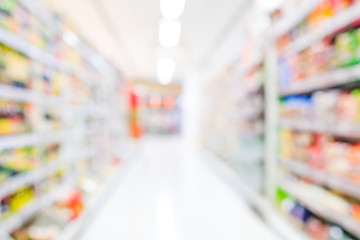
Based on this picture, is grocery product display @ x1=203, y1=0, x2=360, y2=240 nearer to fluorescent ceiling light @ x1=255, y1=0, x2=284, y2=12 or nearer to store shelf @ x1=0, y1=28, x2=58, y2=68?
fluorescent ceiling light @ x1=255, y1=0, x2=284, y2=12

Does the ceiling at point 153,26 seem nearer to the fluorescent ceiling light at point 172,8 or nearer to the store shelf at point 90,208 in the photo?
the fluorescent ceiling light at point 172,8

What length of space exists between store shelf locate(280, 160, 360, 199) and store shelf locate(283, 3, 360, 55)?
41.3 inches

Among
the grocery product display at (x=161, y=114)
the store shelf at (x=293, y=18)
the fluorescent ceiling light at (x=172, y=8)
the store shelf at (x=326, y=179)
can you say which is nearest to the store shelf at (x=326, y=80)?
the store shelf at (x=293, y=18)

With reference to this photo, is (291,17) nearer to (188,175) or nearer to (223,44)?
(188,175)

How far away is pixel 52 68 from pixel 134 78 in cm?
1414

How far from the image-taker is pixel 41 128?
2053 millimetres

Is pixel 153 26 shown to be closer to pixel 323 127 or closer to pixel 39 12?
pixel 39 12

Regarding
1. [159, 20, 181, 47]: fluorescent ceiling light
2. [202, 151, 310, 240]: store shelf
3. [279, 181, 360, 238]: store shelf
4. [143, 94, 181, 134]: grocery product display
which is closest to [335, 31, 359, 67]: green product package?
[279, 181, 360, 238]: store shelf

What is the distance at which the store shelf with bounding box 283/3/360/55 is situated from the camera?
152 centimetres

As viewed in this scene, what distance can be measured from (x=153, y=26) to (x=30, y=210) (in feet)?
17.8

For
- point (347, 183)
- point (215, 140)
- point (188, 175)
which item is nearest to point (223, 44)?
point (215, 140)

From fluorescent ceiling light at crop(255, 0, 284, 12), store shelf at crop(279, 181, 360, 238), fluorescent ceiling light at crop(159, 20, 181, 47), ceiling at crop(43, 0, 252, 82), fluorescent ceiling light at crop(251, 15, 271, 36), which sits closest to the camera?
store shelf at crop(279, 181, 360, 238)

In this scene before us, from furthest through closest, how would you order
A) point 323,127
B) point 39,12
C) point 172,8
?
1. point 172,8
2. point 39,12
3. point 323,127

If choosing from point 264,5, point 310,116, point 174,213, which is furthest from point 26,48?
point 264,5
